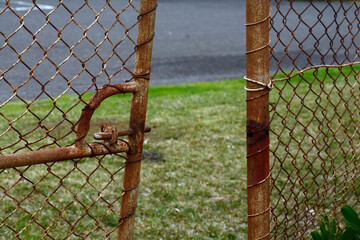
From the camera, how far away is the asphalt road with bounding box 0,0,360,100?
638 centimetres

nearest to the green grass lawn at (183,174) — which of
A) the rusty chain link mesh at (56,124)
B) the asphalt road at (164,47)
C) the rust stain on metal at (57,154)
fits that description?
the rusty chain link mesh at (56,124)

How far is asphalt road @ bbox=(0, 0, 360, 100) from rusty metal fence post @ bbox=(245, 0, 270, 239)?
2851 millimetres

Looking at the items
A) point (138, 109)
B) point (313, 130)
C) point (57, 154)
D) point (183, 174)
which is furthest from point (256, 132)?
point (313, 130)

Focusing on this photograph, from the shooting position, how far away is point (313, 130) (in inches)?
209

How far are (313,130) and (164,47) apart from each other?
14.2 feet

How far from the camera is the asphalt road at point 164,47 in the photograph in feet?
20.9

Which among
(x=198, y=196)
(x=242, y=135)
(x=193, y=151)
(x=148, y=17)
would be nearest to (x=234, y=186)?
(x=198, y=196)

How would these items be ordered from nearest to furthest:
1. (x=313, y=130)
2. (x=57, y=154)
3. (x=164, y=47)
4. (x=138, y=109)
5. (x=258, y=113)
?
(x=57, y=154)
(x=138, y=109)
(x=258, y=113)
(x=313, y=130)
(x=164, y=47)

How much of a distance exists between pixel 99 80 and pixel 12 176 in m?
2.61

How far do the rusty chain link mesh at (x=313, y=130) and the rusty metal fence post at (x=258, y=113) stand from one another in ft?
0.43

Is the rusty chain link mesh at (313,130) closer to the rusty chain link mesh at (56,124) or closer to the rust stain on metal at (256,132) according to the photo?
the rust stain on metal at (256,132)

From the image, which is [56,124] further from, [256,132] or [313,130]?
[256,132]

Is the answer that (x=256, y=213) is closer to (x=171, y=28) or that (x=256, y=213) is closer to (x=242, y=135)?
(x=242, y=135)

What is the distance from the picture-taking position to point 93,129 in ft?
16.9
